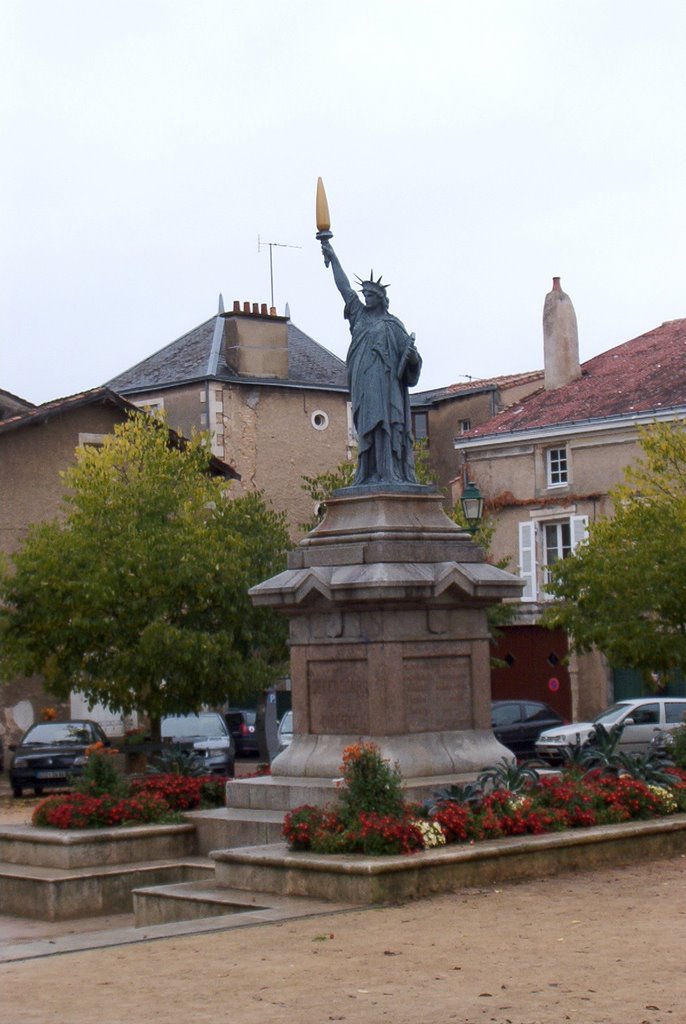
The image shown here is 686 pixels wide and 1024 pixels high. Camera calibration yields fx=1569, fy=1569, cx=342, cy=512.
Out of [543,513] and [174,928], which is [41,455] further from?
[174,928]

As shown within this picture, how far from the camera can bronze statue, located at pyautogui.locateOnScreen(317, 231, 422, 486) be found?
14523mm

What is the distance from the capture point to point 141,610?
76.7ft

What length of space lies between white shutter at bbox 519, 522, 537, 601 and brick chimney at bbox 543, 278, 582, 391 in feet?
14.4

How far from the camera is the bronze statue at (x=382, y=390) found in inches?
572

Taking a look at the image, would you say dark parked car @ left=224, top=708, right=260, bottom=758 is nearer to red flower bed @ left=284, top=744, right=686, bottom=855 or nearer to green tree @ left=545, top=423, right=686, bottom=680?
green tree @ left=545, top=423, right=686, bottom=680

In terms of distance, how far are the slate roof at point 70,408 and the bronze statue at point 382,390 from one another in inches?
651

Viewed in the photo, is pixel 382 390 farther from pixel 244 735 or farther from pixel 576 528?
pixel 576 528

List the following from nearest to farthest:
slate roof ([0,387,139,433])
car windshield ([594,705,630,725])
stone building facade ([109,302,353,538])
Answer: car windshield ([594,705,630,725]), slate roof ([0,387,139,433]), stone building facade ([109,302,353,538])

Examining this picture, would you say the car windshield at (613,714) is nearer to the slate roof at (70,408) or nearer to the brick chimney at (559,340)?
the slate roof at (70,408)

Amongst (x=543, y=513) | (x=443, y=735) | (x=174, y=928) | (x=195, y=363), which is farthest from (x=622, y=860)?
(x=195, y=363)

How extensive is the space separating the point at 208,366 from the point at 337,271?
25779 mm

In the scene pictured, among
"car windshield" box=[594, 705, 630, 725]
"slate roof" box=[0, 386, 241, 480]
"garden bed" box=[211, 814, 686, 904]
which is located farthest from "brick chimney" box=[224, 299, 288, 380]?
"garden bed" box=[211, 814, 686, 904]

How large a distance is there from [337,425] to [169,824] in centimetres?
2907

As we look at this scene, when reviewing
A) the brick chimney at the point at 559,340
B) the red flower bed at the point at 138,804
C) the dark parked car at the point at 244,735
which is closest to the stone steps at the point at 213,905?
the red flower bed at the point at 138,804
